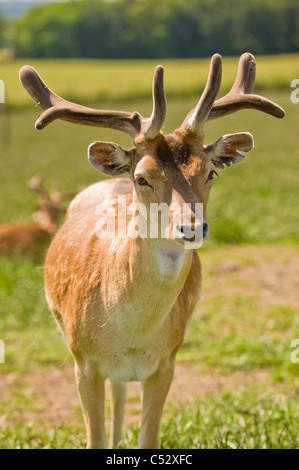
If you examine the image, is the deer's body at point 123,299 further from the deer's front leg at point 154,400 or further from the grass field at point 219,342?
the grass field at point 219,342

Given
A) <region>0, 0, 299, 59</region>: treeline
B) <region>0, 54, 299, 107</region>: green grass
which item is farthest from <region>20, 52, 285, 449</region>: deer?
<region>0, 54, 299, 107</region>: green grass

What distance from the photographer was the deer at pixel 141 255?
349 centimetres

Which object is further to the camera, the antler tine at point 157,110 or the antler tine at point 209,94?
the antler tine at point 209,94

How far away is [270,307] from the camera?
8.71 m

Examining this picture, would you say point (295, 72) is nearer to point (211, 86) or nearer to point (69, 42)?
point (69, 42)

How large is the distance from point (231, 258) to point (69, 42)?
4482 centimetres

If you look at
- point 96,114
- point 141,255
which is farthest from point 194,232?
point 96,114

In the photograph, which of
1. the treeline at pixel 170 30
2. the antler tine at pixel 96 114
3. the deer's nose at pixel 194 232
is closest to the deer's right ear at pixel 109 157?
the antler tine at pixel 96 114

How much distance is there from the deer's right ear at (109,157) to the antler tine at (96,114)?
4.3 inches

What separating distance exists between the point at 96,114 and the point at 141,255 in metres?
0.83

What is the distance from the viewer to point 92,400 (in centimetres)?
447

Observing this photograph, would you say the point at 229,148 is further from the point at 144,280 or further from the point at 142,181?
the point at 144,280

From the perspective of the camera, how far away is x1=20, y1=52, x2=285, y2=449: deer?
3490 millimetres
